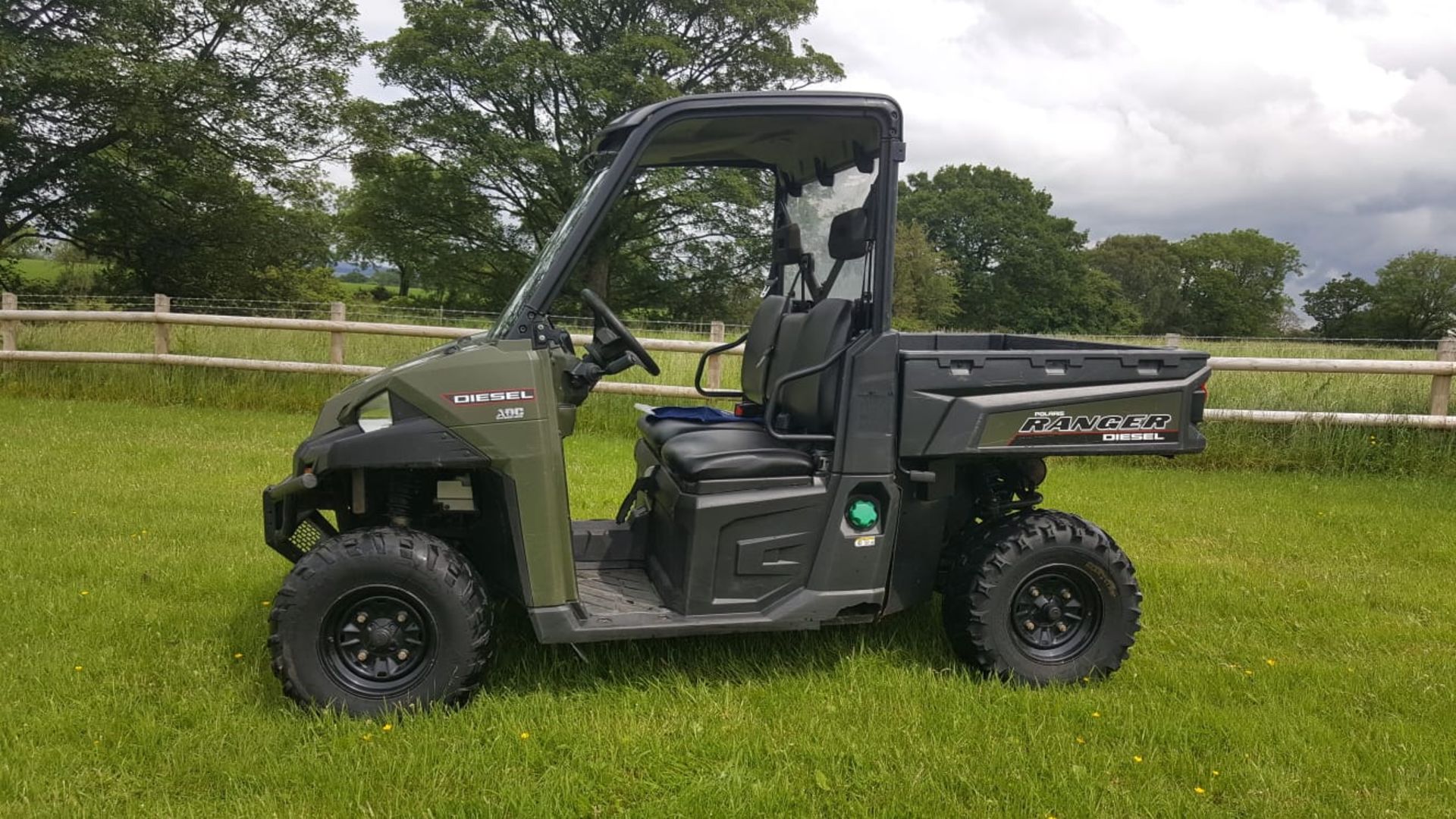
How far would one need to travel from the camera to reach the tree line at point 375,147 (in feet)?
59.2

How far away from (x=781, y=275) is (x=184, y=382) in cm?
854

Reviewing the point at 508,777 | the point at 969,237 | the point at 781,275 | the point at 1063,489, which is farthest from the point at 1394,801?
the point at 969,237

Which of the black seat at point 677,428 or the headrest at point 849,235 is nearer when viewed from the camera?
the headrest at point 849,235

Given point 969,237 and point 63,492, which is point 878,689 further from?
point 969,237

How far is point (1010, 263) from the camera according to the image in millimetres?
49625

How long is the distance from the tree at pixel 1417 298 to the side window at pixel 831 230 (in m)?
54.1

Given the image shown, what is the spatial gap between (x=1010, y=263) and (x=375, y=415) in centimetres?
4965

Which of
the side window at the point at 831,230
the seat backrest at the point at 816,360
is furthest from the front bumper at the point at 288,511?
the side window at the point at 831,230

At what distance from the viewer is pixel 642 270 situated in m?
27.7

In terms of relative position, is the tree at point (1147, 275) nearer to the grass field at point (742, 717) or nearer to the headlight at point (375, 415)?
the grass field at point (742, 717)

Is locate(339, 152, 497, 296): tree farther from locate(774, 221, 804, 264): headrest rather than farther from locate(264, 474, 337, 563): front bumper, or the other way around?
locate(264, 474, 337, 563): front bumper

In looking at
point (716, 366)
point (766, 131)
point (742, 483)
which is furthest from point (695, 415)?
point (716, 366)

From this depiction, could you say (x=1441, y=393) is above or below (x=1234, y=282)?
below

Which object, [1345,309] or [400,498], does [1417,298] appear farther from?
A: [400,498]
